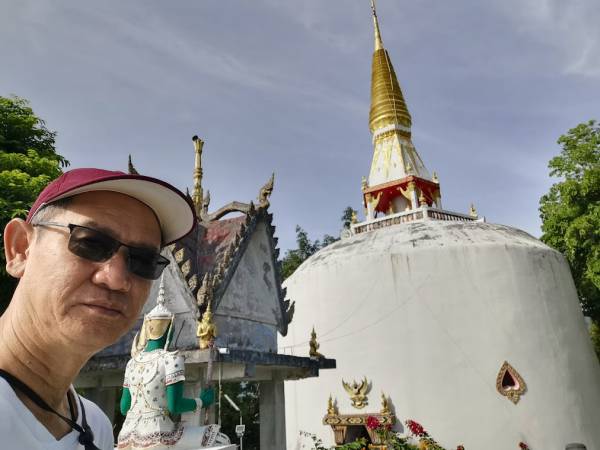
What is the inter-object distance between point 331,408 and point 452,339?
407 centimetres

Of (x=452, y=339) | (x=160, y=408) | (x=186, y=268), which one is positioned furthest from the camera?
(x=452, y=339)

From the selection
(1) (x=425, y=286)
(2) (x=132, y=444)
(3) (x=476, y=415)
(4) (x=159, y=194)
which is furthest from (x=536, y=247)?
(4) (x=159, y=194)

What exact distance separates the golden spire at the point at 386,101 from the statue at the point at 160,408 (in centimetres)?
1839

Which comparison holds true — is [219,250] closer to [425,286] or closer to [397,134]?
[425,286]

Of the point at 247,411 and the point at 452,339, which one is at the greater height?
the point at 452,339

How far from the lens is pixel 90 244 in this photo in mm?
1355

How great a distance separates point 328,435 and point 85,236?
43.9 feet

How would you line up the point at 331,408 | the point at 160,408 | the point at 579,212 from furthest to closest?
the point at 579,212
the point at 331,408
the point at 160,408

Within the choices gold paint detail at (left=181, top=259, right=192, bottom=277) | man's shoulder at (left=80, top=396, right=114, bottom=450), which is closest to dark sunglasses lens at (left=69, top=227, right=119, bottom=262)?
man's shoulder at (left=80, top=396, right=114, bottom=450)

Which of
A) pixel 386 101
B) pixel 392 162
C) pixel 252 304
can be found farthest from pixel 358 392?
pixel 386 101

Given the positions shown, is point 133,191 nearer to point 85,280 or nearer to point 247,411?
point 85,280

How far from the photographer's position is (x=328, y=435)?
1312 cm

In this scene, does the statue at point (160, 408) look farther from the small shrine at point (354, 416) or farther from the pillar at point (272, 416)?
the small shrine at point (354, 416)

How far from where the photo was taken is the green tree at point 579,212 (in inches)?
594
